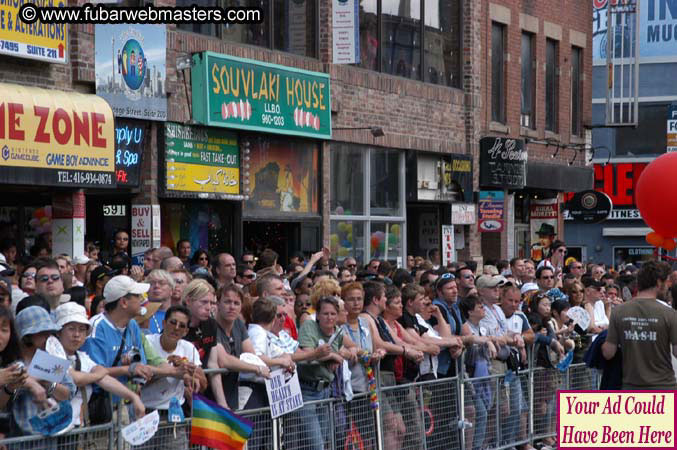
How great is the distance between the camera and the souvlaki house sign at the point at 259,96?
17406 mm

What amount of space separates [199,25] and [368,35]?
16.7 feet

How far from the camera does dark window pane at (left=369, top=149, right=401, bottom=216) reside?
74.0 ft

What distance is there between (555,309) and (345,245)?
8.08m

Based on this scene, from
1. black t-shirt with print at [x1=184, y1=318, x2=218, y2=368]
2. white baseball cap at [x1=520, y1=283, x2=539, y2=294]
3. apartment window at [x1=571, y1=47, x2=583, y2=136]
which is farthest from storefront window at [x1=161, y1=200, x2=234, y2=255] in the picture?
apartment window at [x1=571, y1=47, x2=583, y2=136]

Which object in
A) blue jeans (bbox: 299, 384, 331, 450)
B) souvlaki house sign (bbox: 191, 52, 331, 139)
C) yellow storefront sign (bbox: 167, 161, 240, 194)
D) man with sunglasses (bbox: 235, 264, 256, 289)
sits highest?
souvlaki house sign (bbox: 191, 52, 331, 139)

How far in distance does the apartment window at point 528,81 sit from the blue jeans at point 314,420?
18591 millimetres

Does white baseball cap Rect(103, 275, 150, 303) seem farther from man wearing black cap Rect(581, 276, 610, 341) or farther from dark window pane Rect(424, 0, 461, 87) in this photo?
dark window pane Rect(424, 0, 461, 87)

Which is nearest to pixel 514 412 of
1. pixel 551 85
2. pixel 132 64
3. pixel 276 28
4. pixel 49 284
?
pixel 49 284

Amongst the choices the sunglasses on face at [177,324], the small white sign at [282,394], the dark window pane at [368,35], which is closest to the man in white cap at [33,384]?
the sunglasses on face at [177,324]

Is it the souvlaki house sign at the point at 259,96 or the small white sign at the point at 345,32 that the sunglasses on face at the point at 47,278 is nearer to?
the souvlaki house sign at the point at 259,96

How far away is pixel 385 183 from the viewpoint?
2291cm

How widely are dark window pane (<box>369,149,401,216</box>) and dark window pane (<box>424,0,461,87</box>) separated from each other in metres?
2.17

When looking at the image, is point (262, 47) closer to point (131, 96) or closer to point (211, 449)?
point (131, 96)

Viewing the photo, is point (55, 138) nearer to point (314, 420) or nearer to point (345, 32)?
point (314, 420)
